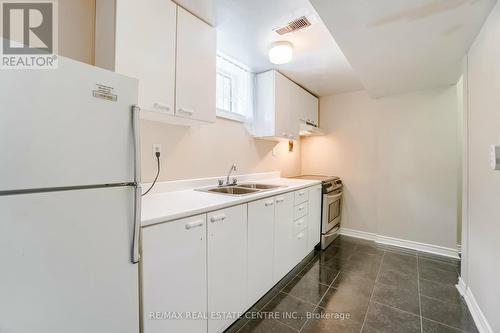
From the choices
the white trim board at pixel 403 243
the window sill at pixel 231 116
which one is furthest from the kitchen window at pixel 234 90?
the white trim board at pixel 403 243

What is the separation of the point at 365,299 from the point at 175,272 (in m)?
1.70

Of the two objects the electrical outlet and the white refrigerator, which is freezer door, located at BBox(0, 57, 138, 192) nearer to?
the white refrigerator

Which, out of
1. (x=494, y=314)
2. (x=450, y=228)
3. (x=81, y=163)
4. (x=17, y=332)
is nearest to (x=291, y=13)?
(x=81, y=163)

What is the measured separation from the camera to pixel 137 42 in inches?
52.7

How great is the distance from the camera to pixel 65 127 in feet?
2.63

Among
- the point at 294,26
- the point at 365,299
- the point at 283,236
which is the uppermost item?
the point at 294,26

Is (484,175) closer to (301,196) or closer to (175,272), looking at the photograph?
(301,196)

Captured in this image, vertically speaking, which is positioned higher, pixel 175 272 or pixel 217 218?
pixel 217 218

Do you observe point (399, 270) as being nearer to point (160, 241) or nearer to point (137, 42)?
point (160, 241)

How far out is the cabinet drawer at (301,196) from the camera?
2.41 meters

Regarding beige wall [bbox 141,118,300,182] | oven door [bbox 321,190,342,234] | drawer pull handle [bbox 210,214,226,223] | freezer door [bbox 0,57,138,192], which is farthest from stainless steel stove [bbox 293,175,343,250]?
freezer door [bbox 0,57,138,192]

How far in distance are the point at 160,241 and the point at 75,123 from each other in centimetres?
66

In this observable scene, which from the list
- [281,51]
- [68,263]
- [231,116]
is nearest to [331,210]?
[231,116]

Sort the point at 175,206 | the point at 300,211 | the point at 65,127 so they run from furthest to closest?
the point at 300,211, the point at 175,206, the point at 65,127
